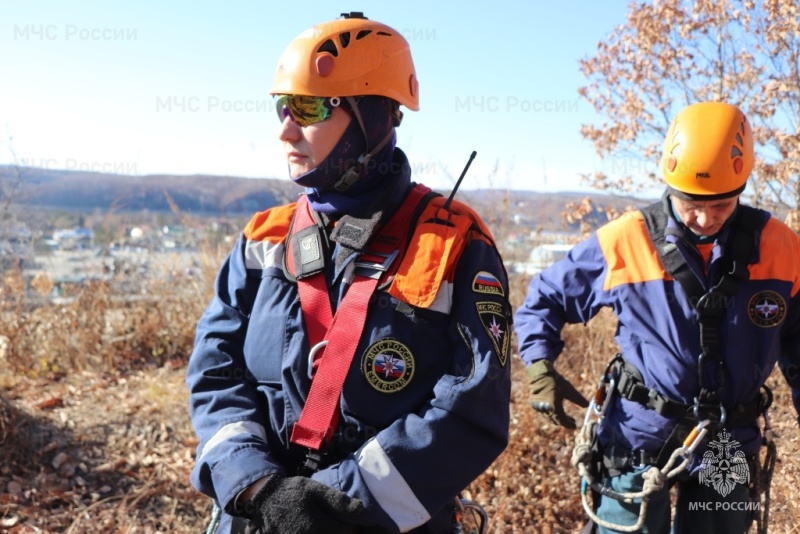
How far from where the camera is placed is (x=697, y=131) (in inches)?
130

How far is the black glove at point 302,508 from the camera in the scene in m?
1.90

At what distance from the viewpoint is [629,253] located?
334 centimetres

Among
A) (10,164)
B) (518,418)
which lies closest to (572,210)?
(518,418)

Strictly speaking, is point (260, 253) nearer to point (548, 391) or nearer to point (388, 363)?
point (388, 363)

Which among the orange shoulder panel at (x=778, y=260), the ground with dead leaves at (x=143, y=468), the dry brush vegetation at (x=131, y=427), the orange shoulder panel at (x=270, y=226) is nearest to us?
the orange shoulder panel at (x=270, y=226)

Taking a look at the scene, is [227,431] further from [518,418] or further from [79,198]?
[79,198]

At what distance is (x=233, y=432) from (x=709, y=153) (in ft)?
7.61

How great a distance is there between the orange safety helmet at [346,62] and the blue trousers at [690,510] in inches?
80.1

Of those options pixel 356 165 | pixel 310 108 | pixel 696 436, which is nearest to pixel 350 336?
pixel 356 165

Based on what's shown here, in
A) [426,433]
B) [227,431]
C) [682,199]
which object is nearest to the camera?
[426,433]

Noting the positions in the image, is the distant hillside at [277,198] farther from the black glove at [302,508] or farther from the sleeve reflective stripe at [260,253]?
the black glove at [302,508]

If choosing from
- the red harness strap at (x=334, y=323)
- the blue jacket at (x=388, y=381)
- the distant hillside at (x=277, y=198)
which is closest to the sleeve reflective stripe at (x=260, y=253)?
the blue jacket at (x=388, y=381)

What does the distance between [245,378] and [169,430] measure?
4050 mm

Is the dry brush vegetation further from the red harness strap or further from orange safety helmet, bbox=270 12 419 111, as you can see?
orange safety helmet, bbox=270 12 419 111
